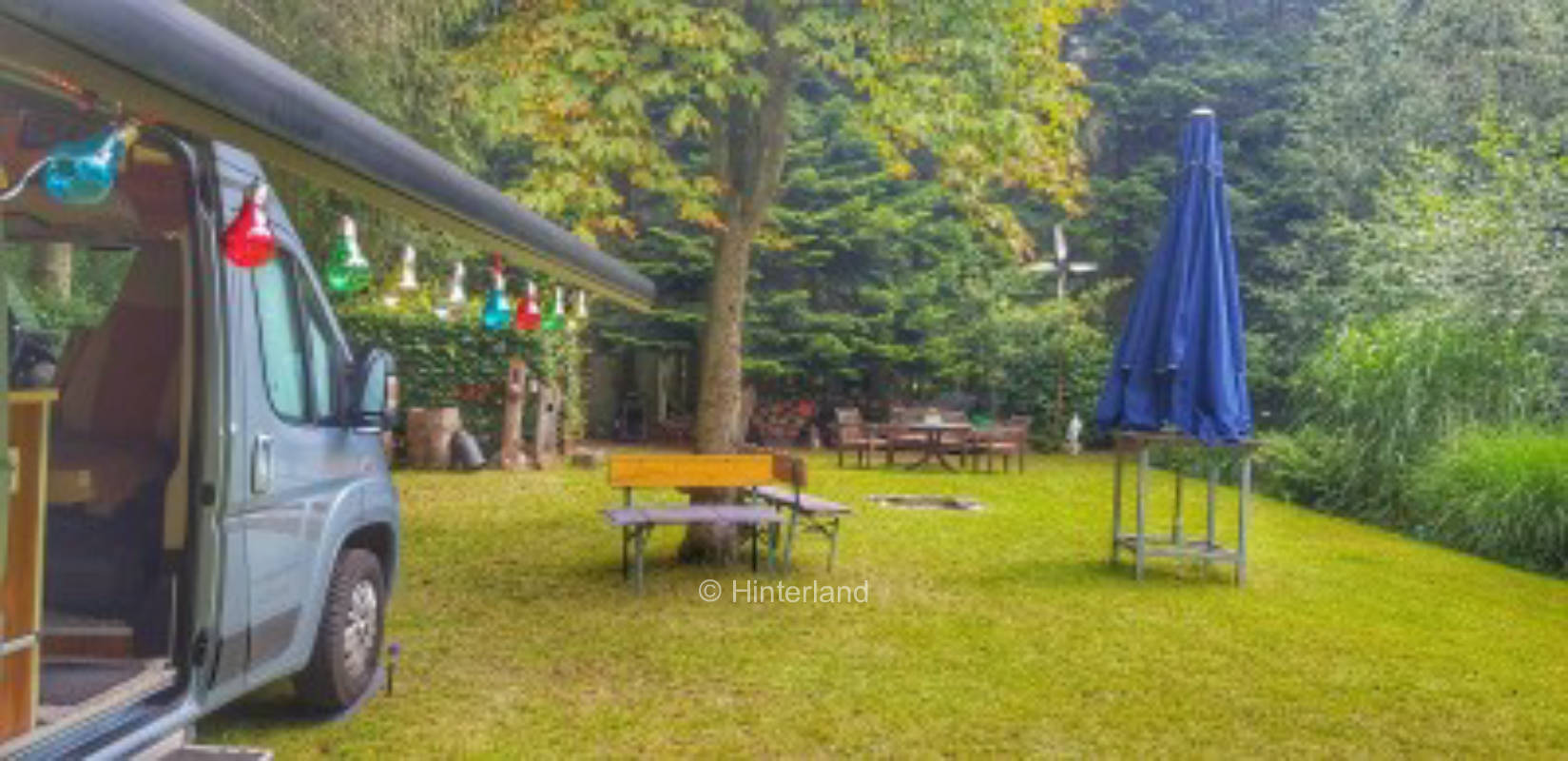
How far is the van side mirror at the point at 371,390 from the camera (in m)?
4.93

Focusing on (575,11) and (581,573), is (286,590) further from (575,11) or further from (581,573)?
(575,11)

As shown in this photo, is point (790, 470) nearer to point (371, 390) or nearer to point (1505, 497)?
point (371, 390)

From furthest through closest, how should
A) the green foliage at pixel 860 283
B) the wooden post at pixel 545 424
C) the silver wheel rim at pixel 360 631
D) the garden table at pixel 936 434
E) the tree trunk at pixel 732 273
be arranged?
the green foliage at pixel 860 283, the garden table at pixel 936 434, the wooden post at pixel 545 424, the tree trunk at pixel 732 273, the silver wheel rim at pixel 360 631

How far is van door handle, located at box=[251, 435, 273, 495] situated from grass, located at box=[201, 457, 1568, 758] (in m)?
1.17

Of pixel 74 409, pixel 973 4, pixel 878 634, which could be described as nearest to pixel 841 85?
pixel 973 4

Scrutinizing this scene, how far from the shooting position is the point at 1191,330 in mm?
8688

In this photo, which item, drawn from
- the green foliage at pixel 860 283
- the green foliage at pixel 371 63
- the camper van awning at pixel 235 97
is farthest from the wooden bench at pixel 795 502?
the green foliage at pixel 860 283

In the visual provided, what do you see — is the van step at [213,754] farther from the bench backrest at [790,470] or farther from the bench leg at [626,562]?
the bench backrest at [790,470]

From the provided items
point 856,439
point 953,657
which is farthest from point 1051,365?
point 953,657

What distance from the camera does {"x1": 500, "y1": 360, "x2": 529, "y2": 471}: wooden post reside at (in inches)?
596

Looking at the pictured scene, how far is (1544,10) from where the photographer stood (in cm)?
1898

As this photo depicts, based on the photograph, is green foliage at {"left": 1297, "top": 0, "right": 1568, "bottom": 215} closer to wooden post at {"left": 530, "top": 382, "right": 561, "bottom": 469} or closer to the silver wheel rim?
wooden post at {"left": 530, "top": 382, "right": 561, "bottom": 469}

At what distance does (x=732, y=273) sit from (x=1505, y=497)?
7206 mm

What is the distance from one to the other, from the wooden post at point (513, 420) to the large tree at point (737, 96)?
5.70 m
